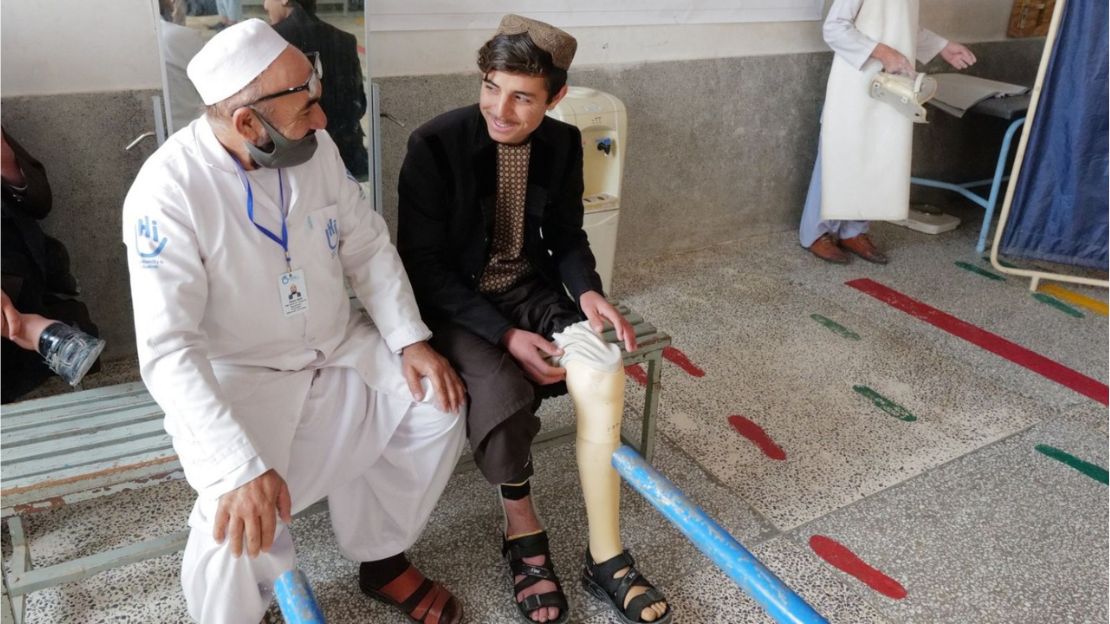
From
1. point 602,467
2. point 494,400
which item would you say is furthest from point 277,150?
point 602,467

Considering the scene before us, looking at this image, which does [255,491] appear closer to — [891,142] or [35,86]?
[35,86]

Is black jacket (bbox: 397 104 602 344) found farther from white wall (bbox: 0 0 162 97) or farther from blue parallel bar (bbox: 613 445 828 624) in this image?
white wall (bbox: 0 0 162 97)

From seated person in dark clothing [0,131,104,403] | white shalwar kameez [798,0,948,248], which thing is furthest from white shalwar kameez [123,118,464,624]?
white shalwar kameez [798,0,948,248]

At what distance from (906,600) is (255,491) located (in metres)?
1.38

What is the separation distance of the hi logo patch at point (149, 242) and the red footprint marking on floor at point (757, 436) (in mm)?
1641

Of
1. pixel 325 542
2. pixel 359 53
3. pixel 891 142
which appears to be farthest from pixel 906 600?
pixel 891 142

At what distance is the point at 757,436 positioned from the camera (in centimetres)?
240

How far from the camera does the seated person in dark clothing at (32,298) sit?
5.72 feet

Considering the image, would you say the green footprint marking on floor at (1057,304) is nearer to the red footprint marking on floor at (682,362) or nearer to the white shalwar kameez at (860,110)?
the white shalwar kameez at (860,110)

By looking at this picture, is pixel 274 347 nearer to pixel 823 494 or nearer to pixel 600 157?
pixel 823 494

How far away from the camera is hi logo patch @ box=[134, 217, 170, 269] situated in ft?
4.34

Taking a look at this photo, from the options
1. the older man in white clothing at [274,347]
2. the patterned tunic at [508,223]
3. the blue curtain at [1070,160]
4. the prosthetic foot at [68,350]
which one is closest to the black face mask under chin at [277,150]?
the older man in white clothing at [274,347]

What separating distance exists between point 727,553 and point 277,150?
0.97 m

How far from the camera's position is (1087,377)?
9.31 ft
